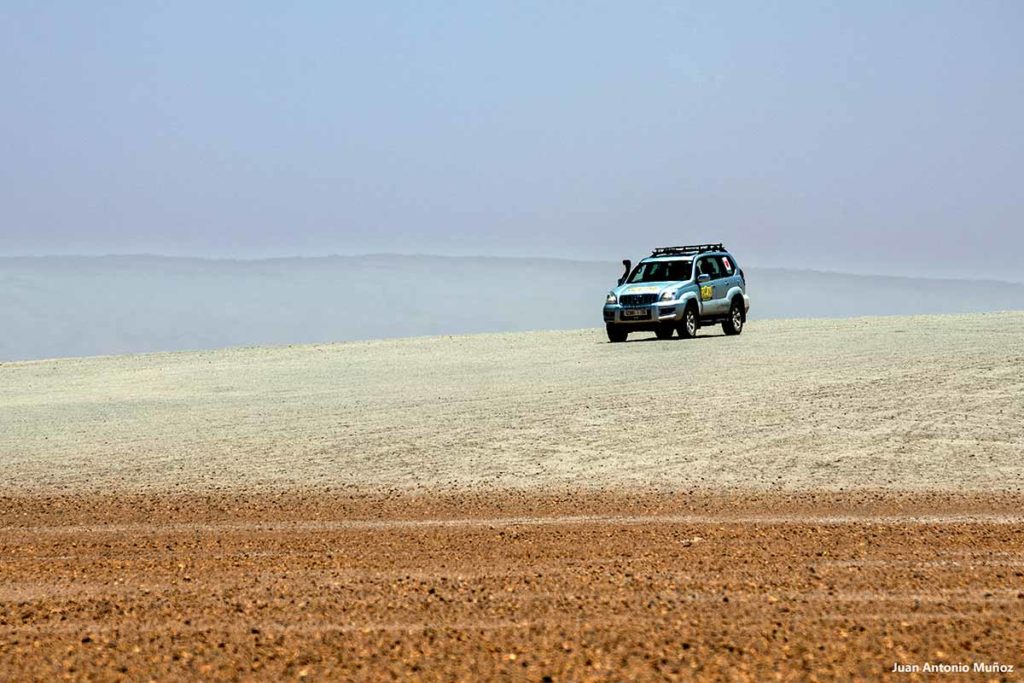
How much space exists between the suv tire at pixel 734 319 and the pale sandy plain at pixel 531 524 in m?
8.77

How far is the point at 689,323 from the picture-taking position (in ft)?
111

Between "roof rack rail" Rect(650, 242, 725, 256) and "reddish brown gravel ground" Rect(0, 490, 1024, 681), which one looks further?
"roof rack rail" Rect(650, 242, 725, 256)

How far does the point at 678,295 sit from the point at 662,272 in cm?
108

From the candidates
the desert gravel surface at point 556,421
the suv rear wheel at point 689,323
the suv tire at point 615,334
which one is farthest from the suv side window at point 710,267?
the desert gravel surface at point 556,421

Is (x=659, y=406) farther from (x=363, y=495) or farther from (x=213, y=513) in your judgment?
(x=213, y=513)

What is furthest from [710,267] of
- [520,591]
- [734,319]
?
[520,591]

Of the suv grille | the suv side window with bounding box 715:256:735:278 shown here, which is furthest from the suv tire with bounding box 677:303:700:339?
the suv side window with bounding box 715:256:735:278

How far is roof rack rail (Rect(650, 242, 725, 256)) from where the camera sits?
34781 mm

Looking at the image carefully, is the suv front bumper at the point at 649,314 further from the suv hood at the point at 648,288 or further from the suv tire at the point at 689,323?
the suv hood at the point at 648,288

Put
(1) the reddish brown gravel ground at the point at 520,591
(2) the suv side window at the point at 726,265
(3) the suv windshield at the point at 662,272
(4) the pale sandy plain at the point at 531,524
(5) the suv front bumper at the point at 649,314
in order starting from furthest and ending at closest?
(2) the suv side window at the point at 726,265
(3) the suv windshield at the point at 662,272
(5) the suv front bumper at the point at 649,314
(4) the pale sandy plain at the point at 531,524
(1) the reddish brown gravel ground at the point at 520,591

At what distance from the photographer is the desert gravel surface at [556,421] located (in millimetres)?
14898

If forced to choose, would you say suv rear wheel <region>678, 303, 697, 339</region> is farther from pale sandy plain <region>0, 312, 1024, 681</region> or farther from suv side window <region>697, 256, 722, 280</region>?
pale sandy plain <region>0, 312, 1024, 681</region>

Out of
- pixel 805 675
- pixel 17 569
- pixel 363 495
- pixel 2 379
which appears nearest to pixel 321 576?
pixel 17 569

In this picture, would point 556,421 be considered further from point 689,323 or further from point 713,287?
point 713,287
